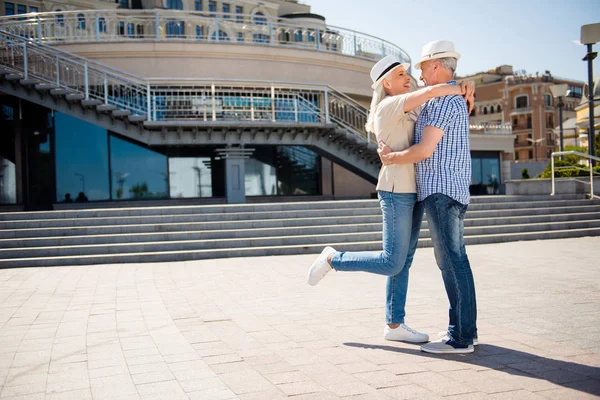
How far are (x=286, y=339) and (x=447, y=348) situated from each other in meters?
1.28

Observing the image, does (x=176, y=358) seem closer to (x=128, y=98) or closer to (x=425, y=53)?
(x=425, y=53)

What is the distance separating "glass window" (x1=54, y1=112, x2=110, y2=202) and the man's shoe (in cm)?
1815

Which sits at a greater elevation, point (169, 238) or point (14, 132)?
point (14, 132)

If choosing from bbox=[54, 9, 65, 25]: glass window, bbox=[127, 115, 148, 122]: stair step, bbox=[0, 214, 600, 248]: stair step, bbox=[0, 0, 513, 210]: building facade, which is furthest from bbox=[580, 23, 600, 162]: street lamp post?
bbox=[54, 9, 65, 25]: glass window

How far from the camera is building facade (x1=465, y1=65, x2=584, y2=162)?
83.6 meters

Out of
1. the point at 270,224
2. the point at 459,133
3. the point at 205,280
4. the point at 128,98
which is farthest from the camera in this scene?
the point at 128,98

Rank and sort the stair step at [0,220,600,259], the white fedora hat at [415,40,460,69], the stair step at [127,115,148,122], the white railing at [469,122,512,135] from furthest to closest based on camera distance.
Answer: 1. the white railing at [469,122,512,135]
2. the stair step at [127,115,148,122]
3. the stair step at [0,220,600,259]
4. the white fedora hat at [415,40,460,69]

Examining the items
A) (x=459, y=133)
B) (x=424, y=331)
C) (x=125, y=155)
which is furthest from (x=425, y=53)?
(x=125, y=155)

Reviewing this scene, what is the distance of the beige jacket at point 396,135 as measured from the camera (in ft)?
13.4

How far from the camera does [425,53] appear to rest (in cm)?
406

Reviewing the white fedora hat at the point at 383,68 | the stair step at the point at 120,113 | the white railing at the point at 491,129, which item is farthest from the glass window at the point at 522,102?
the white fedora hat at the point at 383,68

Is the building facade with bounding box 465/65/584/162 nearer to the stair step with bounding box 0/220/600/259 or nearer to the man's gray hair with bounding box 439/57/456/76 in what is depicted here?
the stair step with bounding box 0/220/600/259

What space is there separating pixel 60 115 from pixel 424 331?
61.5 ft

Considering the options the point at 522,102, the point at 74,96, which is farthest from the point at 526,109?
the point at 74,96
